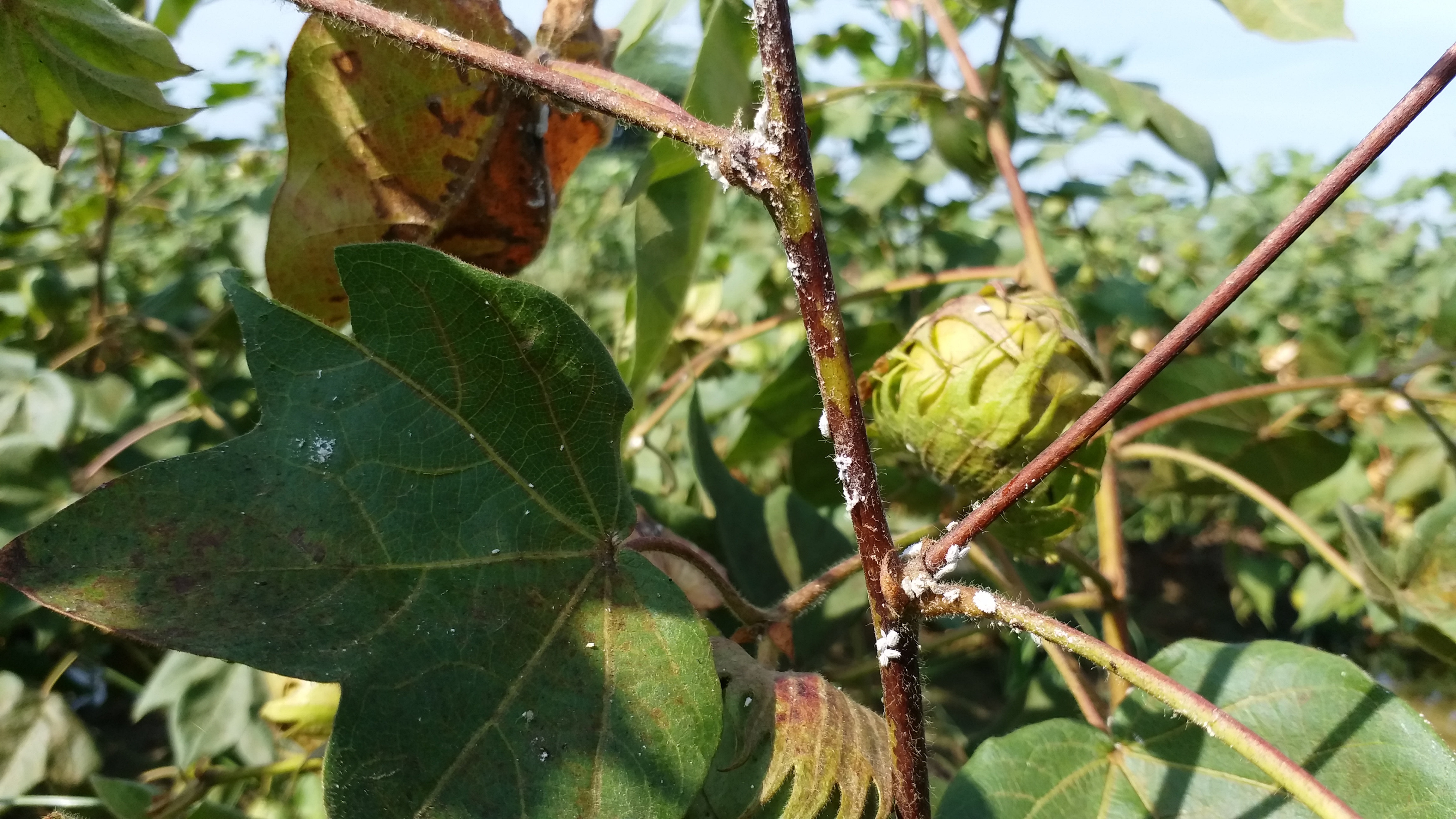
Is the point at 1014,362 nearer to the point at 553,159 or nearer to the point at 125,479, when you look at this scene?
the point at 553,159

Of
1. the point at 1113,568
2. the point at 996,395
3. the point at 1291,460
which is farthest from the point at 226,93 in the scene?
the point at 1291,460

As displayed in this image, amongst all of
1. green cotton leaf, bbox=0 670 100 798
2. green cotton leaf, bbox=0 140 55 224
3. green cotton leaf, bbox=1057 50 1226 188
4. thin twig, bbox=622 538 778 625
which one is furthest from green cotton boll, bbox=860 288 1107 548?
green cotton leaf, bbox=0 140 55 224

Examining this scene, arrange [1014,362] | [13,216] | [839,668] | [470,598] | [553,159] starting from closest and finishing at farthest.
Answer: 1. [470,598]
2. [1014,362]
3. [553,159]
4. [839,668]
5. [13,216]

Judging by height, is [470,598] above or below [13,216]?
above

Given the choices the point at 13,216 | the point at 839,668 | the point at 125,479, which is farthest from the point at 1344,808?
the point at 13,216

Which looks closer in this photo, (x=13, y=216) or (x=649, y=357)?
(x=649, y=357)

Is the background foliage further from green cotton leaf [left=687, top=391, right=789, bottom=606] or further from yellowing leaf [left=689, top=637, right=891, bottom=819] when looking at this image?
yellowing leaf [left=689, top=637, right=891, bottom=819]
